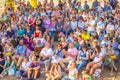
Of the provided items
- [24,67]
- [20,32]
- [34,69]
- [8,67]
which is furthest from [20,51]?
[20,32]

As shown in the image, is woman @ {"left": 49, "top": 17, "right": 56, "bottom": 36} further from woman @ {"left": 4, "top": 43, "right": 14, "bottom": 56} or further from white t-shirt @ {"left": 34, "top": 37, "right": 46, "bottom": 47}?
woman @ {"left": 4, "top": 43, "right": 14, "bottom": 56}

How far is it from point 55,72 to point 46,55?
4.15ft

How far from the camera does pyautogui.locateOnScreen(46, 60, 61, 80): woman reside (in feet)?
39.3

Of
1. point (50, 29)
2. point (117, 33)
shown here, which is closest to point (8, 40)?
point (50, 29)

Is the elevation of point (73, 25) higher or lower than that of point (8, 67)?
higher

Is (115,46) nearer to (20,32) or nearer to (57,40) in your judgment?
(57,40)

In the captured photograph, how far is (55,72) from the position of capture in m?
12.1

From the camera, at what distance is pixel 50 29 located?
1574cm

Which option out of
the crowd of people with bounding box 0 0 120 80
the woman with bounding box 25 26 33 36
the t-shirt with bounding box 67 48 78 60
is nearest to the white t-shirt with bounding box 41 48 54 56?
the crowd of people with bounding box 0 0 120 80

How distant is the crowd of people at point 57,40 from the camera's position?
12477 millimetres

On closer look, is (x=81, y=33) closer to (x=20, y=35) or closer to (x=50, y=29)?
(x=50, y=29)

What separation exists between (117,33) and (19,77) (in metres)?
4.64

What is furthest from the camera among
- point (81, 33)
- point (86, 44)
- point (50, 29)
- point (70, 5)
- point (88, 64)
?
point (70, 5)

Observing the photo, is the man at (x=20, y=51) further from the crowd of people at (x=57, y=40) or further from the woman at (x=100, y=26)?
the woman at (x=100, y=26)
